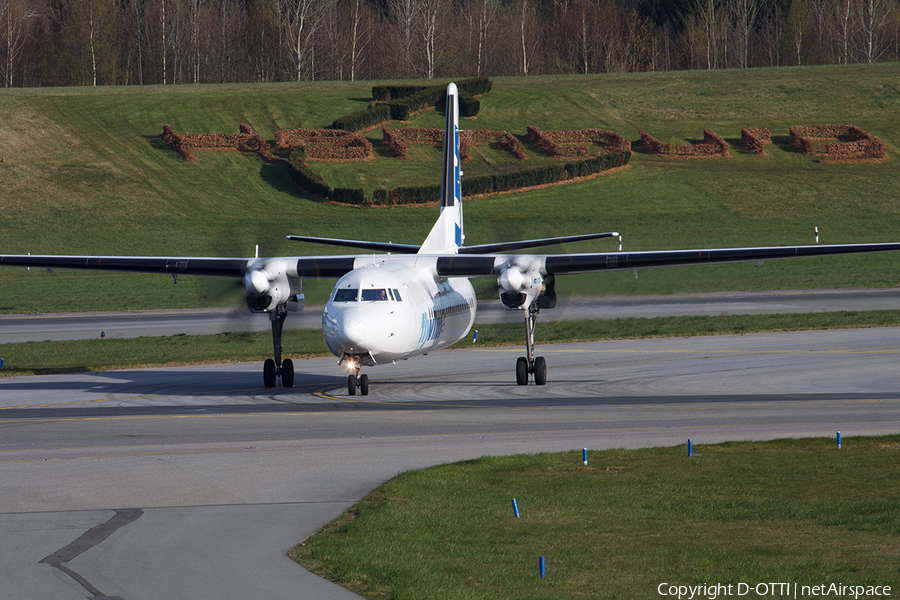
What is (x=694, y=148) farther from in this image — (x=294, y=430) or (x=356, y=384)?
(x=294, y=430)

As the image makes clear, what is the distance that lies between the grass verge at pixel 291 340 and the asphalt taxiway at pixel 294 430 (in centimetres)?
204

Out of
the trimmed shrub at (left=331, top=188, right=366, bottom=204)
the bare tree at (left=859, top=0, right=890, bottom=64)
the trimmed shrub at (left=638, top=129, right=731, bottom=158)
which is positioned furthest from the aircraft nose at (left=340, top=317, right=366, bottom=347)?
the bare tree at (left=859, top=0, right=890, bottom=64)

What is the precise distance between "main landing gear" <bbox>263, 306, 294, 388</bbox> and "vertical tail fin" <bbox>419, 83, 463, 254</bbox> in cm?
474

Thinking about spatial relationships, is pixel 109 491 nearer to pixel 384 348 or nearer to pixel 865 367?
pixel 384 348

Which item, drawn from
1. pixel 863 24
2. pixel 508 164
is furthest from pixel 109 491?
pixel 863 24

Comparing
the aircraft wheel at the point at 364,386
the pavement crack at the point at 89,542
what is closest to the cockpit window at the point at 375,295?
the aircraft wheel at the point at 364,386

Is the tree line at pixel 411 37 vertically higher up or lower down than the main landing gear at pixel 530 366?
higher up

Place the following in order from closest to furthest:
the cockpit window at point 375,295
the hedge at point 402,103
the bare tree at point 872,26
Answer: the cockpit window at point 375,295
the hedge at point 402,103
the bare tree at point 872,26

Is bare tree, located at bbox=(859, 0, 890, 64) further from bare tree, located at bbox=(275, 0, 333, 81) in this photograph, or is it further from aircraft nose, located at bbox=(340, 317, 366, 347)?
aircraft nose, located at bbox=(340, 317, 366, 347)

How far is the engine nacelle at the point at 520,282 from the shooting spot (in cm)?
2428

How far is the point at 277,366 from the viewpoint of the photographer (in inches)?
1033

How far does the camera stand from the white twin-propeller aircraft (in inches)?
886

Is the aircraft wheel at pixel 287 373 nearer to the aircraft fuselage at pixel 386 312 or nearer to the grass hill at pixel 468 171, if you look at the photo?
the aircraft fuselage at pixel 386 312

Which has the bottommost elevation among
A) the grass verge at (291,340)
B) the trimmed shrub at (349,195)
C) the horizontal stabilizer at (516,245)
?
the grass verge at (291,340)
